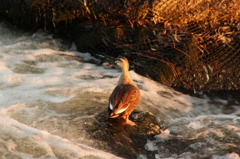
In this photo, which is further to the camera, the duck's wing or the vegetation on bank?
the vegetation on bank

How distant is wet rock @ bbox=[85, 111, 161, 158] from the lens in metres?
4.62

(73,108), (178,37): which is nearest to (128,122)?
(73,108)

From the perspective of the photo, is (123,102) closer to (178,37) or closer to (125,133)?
(125,133)

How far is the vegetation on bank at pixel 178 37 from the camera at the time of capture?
7.28 metres

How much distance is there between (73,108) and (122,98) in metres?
0.75

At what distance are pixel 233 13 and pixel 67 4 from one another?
331 centimetres

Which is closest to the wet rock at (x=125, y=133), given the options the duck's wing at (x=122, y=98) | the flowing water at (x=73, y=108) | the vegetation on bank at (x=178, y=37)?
Answer: the flowing water at (x=73, y=108)

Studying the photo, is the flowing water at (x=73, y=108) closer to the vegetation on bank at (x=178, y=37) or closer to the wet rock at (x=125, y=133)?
the wet rock at (x=125, y=133)

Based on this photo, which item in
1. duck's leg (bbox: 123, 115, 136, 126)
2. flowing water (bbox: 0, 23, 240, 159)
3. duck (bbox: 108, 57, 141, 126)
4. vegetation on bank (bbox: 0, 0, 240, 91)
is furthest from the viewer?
vegetation on bank (bbox: 0, 0, 240, 91)

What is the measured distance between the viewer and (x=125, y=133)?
502 centimetres

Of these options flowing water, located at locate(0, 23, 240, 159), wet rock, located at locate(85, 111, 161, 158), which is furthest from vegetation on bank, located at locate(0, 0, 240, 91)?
wet rock, located at locate(85, 111, 161, 158)

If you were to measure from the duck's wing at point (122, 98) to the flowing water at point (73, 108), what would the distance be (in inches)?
13.5

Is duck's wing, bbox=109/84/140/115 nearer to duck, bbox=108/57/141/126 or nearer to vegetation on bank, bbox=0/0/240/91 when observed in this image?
duck, bbox=108/57/141/126

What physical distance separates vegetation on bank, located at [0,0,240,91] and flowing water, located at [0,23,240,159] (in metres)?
0.38
